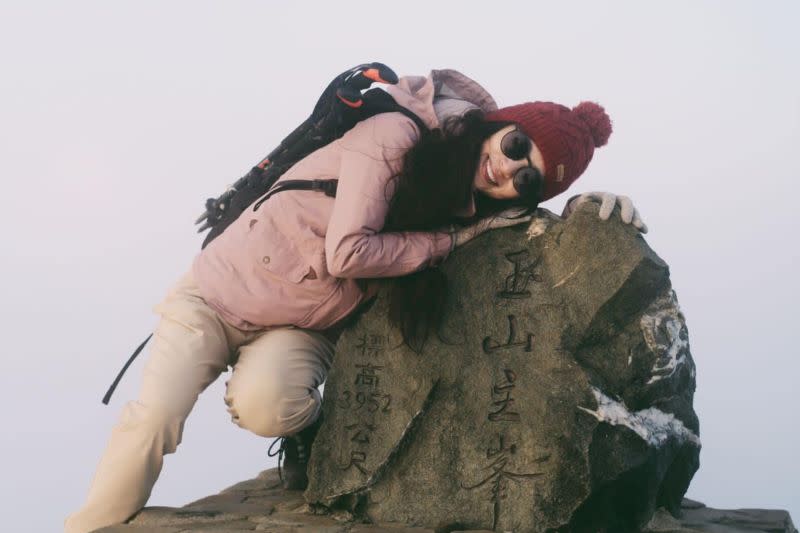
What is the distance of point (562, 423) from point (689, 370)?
2.52 ft

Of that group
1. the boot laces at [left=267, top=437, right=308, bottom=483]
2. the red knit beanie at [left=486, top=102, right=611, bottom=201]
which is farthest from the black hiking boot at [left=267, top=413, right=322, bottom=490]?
the red knit beanie at [left=486, top=102, right=611, bottom=201]

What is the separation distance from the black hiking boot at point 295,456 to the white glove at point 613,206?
165 cm

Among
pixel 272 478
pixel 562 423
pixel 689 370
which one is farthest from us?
pixel 272 478

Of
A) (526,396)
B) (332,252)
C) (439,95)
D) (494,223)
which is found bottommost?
(526,396)

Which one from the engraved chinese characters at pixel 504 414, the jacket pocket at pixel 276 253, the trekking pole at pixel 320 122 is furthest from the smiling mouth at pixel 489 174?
the jacket pocket at pixel 276 253

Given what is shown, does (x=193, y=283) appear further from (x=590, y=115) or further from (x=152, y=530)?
(x=590, y=115)

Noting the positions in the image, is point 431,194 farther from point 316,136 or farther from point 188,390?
point 188,390

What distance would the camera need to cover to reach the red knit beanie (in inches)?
195

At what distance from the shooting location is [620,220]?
16.7 feet

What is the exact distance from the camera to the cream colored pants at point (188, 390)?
5.12 m

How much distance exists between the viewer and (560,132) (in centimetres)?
496

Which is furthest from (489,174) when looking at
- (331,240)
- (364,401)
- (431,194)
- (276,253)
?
(364,401)

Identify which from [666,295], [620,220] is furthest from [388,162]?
[666,295]

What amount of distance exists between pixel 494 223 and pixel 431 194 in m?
0.37
